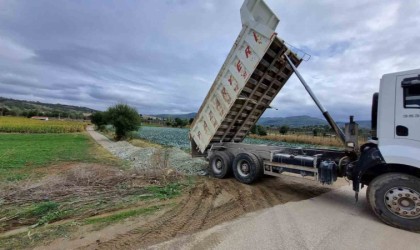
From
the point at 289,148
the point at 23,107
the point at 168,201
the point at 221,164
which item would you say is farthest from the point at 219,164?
the point at 23,107

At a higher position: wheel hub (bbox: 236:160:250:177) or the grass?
wheel hub (bbox: 236:160:250:177)

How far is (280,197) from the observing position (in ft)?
20.4

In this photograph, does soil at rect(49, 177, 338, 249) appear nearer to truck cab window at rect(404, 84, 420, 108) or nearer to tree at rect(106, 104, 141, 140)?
truck cab window at rect(404, 84, 420, 108)

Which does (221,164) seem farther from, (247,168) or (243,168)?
(247,168)

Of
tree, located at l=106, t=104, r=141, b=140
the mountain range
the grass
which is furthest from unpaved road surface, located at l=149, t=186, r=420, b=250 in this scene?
the mountain range

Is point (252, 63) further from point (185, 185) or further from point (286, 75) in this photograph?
point (185, 185)

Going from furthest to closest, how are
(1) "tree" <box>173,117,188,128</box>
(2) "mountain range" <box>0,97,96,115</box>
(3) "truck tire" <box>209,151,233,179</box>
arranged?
1. (2) "mountain range" <box>0,97,96,115</box>
2. (1) "tree" <box>173,117,188,128</box>
3. (3) "truck tire" <box>209,151,233,179</box>

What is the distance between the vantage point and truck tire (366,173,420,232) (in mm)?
4270

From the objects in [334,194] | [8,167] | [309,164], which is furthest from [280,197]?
[8,167]

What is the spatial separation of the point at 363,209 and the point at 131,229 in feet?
15.3

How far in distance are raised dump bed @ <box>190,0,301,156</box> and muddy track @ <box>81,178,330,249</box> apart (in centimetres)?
184

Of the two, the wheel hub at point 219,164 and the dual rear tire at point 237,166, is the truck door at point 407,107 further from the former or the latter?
the wheel hub at point 219,164

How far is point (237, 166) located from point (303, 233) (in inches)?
145

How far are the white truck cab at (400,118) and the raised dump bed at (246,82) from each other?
284 cm
